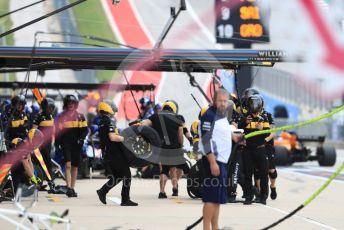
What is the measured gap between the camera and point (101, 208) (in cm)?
1501

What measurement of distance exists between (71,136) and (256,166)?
3.62 m

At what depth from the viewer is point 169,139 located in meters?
17.2

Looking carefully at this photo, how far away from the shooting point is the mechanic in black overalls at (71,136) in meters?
17.3

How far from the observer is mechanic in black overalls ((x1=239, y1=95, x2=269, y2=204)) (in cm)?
1573

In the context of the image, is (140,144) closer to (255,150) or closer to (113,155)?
(113,155)

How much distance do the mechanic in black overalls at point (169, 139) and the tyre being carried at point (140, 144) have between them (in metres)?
0.34

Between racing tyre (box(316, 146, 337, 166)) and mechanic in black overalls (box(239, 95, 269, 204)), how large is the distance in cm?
1105

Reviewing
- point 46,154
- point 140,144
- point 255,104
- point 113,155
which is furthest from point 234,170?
point 46,154

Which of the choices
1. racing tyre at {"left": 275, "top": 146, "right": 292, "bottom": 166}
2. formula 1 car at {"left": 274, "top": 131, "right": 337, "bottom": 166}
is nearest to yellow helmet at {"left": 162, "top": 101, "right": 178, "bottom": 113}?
racing tyre at {"left": 275, "top": 146, "right": 292, "bottom": 166}

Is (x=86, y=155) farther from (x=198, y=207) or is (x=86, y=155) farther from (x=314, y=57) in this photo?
(x=314, y=57)

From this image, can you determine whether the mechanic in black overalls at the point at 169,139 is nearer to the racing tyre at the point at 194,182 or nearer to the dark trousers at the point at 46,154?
the racing tyre at the point at 194,182

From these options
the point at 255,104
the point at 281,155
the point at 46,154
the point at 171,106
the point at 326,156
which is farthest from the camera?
the point at 326,156

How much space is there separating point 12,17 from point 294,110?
17.6 metres

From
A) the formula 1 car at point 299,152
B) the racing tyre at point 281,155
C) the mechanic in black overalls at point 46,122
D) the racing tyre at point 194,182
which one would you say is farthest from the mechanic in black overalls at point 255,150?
the formula 1 car at point 299,152
